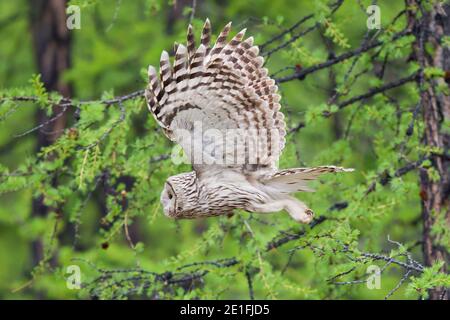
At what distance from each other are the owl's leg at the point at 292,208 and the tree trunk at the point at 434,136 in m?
1.47

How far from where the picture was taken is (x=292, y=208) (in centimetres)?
573

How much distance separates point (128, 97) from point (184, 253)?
4.08 feet

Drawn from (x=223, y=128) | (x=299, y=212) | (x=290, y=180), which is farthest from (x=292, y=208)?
(x=223, y=128)

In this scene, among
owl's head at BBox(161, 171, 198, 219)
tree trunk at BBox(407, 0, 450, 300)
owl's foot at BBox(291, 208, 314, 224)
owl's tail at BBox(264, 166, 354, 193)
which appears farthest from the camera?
tree trunk at BBox(407, 0, 450, 300)

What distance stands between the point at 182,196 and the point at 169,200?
0.16 metres

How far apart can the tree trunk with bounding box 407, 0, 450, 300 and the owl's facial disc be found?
6.43 ft

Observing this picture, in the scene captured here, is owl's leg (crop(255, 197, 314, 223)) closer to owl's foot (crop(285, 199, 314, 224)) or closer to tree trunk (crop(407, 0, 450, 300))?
owl's foot (crop(285, 199, 314, 224))

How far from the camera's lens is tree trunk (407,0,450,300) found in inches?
271

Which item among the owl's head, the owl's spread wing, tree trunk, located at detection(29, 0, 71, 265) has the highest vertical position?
tree trunk, located at detection(29, 0, 71, 265)

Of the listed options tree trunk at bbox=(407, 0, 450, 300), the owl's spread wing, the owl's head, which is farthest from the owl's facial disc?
tree trunk at bbox=(407, 0, 450, 300)

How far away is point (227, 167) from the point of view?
591cm

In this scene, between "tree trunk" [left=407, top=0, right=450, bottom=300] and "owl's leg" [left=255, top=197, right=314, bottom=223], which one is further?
"tree trunk" [left=407, top=0, right=450, bottom=300]
